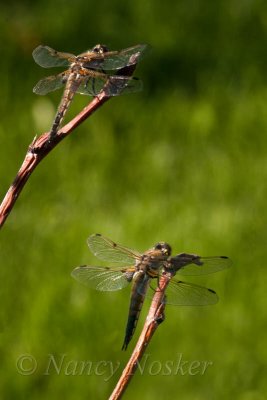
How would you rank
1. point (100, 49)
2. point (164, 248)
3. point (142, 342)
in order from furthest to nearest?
→ point (100, 49) < point (164, 248) < point (142, 342)

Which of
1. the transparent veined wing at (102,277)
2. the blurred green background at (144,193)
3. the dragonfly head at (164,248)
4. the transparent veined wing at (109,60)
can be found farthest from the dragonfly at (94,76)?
the blurred green background at (144,193)

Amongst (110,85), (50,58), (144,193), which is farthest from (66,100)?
(144,193)

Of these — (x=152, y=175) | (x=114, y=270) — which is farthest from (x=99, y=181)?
(x=114, y=270)

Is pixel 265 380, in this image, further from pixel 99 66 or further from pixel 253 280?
pixel 99 66

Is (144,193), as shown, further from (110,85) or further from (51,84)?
(110,85)

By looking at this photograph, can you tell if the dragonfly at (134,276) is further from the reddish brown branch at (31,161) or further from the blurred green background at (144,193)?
the blurred green background at (144,193)

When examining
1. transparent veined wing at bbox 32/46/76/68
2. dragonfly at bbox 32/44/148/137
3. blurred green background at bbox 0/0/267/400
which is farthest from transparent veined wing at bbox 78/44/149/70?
blurred green background at bbox 0/0/267/400
